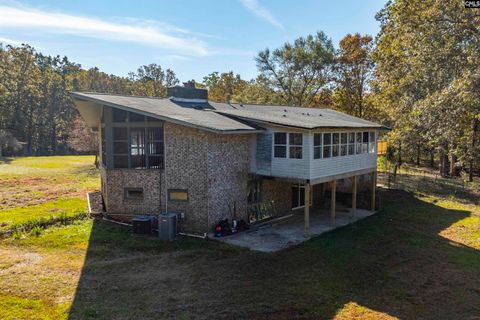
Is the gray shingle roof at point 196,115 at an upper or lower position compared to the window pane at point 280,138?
upper

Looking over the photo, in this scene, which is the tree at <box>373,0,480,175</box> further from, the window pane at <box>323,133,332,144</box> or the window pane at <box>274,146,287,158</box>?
the window pane at <box>274,146,287,158</box>

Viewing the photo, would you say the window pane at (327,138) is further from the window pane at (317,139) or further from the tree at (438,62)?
the tree at (438,62)

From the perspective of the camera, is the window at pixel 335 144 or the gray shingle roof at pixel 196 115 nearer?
the gray shingle roof at pixel 196 115

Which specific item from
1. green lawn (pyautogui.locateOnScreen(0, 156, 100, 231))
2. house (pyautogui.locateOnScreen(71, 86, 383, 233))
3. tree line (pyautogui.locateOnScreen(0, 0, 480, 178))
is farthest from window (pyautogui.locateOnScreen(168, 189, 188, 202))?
tree line (pyautogui.locateOnScreen(0, 0, 480, 178))

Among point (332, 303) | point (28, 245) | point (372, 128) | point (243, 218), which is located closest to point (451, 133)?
point (372, 128)

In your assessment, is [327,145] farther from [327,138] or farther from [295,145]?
[295,145]

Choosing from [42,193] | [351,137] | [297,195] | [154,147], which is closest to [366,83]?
[351,137]

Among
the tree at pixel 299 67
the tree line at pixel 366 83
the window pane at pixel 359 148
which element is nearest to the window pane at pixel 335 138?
the window pane at pixel 359 148
